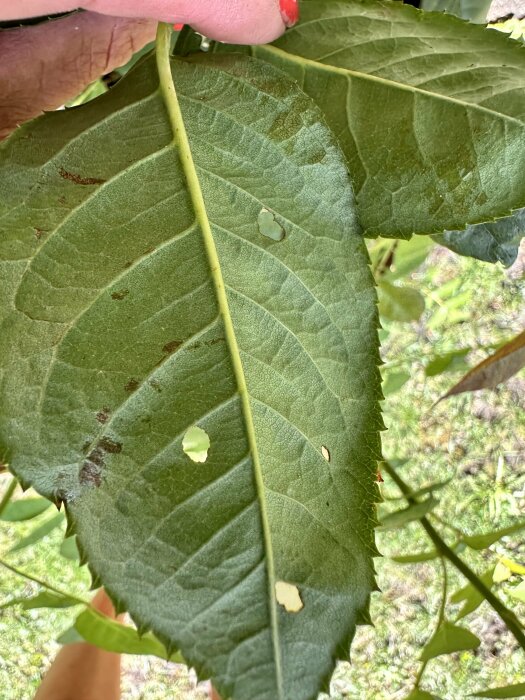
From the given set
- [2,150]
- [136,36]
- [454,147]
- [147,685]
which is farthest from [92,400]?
[147,685]

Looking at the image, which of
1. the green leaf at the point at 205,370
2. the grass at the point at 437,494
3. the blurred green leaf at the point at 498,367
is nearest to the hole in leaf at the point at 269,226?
the green leaf at the point at 205,370

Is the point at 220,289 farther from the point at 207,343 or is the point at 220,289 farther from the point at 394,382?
the point at 394,382

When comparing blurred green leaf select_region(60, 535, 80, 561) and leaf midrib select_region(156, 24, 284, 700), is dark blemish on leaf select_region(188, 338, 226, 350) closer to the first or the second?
leaf midrib select_region(156, 24, 284, 700)

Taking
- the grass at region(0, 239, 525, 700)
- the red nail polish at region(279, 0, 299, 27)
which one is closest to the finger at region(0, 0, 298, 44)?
the red nail polish at region(279, 0, 299, 27)

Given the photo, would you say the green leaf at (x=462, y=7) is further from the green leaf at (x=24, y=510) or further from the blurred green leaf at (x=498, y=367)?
the green leaf at (x=24, y=510)

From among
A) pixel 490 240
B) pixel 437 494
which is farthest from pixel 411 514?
pixel 437 494
